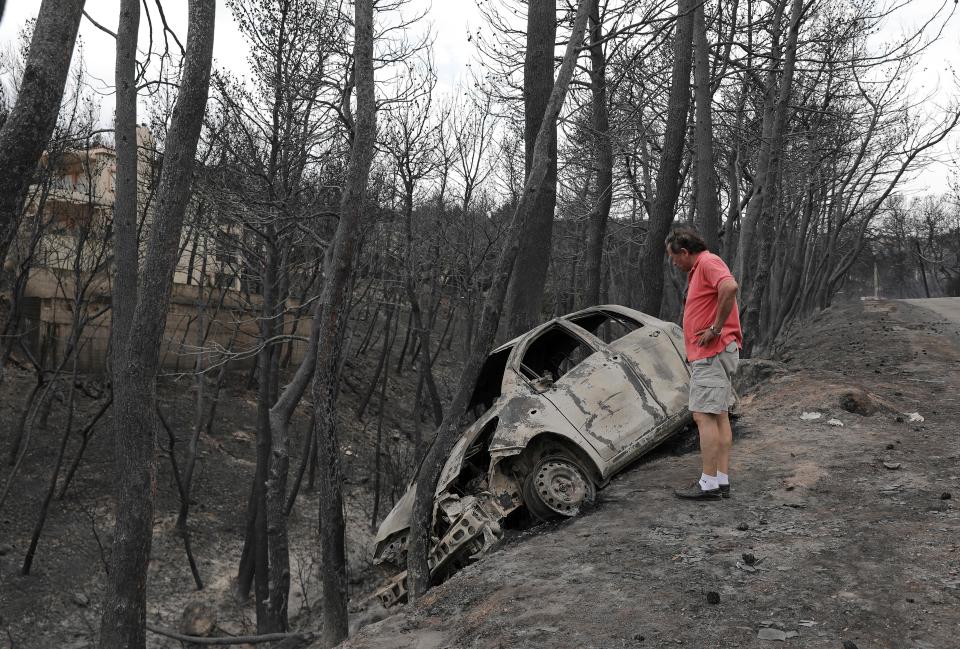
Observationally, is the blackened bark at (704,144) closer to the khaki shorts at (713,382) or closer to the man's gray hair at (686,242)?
the man's gray hair at (686,242)

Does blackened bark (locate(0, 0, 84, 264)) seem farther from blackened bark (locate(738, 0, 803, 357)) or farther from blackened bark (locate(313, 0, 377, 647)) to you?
blackened bark (locate(738, 0, 803, 357))

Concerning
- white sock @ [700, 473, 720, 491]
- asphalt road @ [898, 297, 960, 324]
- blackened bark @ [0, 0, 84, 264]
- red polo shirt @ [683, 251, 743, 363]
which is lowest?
white sock @ [700, 473, 720, 491]

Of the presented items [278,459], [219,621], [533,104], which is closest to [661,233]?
[533,104]

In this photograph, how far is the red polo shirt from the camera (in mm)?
5785

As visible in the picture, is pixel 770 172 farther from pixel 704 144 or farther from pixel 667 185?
pixel 667 185

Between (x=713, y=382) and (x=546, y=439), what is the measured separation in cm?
161

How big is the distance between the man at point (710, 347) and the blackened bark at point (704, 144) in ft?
26.6

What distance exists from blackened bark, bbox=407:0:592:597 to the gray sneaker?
187 cm

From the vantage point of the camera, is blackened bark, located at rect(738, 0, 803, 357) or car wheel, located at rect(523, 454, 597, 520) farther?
blackened bark, located at rect(738, 0, 803, 357)

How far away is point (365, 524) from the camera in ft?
58.4

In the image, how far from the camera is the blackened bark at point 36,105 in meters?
4.46

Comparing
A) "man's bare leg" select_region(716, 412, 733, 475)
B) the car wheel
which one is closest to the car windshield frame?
the car wheel

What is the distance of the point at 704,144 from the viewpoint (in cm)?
1437

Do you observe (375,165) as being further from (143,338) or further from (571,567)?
(571,567)
